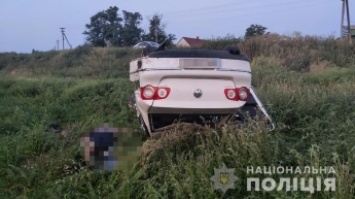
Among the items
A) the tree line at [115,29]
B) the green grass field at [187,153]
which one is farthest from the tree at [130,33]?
the green grass field at [187,153]

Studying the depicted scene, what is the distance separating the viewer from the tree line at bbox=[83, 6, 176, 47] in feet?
132

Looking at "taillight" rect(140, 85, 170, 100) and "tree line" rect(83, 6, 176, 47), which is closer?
"taillight" rect(140, 85, 170, 100)

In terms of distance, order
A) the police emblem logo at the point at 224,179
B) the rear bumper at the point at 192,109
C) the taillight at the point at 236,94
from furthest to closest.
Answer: the taillight at the point at 236,94
the rear bumper at the point at 192,109
the police emblem logo at the point at 224,179

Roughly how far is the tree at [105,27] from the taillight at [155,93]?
124ft

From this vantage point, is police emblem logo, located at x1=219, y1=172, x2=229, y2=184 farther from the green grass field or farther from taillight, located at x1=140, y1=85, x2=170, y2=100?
taillight, located at x1=140, y1=85, x2=170, y2=100

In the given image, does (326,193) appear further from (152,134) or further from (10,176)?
(10,176)

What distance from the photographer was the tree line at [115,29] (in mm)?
40366

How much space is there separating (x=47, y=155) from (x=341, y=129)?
313 cm

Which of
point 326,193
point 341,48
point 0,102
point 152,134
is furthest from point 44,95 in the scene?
point 341,48

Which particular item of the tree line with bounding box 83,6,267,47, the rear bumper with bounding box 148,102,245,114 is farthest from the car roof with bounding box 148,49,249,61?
the tree line with bounding box 83,6,267,47

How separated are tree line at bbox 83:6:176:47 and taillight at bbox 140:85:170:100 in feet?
117

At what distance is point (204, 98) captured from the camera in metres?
3.76

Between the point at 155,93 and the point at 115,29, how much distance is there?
39.0 meters

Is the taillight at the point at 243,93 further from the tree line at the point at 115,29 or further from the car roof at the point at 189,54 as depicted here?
the tree line at the point at 115,29
